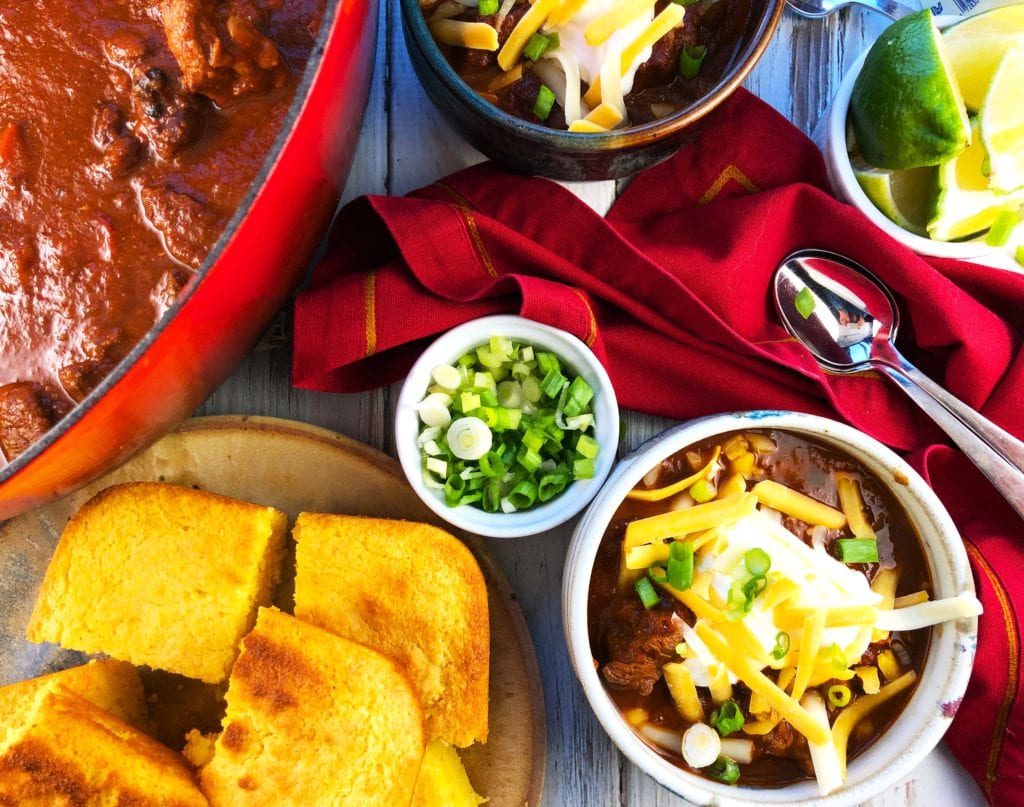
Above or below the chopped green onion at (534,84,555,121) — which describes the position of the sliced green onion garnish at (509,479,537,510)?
below

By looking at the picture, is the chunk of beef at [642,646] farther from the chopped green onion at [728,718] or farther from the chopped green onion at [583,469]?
the chopped green onion at [583,469]

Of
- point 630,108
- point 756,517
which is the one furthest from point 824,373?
point 630,108

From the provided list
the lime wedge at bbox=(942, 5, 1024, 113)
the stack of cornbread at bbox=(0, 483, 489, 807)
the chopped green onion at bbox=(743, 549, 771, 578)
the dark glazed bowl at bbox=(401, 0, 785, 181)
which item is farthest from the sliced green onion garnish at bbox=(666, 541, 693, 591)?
the lime wedge at bbox=(942, 5, 1024, 113)

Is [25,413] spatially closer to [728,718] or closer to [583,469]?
[583,469]

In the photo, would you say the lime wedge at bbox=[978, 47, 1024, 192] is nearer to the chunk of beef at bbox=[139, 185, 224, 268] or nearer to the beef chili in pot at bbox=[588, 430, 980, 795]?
the beef chili in pot at bbox=[588, 430, 980, 795]

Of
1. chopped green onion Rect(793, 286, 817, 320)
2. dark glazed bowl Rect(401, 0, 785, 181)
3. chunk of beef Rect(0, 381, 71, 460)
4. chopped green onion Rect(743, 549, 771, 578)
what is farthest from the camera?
chopped green onion Rect(793, 286, 817, 320)

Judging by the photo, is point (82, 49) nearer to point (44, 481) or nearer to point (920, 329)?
point (44, 481)
